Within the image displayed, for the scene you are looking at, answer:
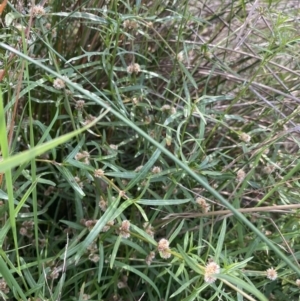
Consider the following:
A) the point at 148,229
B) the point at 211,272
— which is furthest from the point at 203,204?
the point at 211,272

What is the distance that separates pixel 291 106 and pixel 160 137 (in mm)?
328

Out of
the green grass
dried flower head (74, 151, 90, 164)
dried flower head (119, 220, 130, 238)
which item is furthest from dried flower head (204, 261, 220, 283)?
dried flower head (74, 151, 90, 164)

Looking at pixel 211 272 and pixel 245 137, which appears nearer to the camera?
pixel 211 272

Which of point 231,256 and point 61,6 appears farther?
point 61,6

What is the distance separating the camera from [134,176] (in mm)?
787

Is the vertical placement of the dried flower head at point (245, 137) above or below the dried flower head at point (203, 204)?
above

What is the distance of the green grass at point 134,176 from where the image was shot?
755 millimetres

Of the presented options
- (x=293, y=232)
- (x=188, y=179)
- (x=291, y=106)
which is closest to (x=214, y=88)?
(x=291, y=106)

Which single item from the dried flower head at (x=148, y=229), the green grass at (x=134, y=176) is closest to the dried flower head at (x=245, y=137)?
the green grass at (x=134, y=176)

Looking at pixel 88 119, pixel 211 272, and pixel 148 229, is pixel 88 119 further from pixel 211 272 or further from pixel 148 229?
pixel 211 272

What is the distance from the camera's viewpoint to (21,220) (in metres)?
0.89

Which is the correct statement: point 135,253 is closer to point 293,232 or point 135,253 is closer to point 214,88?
point 293,232

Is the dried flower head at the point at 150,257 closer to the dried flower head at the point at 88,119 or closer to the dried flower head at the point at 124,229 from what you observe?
the dried flower head at the point at 124,229

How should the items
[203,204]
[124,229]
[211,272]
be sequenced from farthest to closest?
1. [203,204]
2. [124,229]
3. [211,272]
